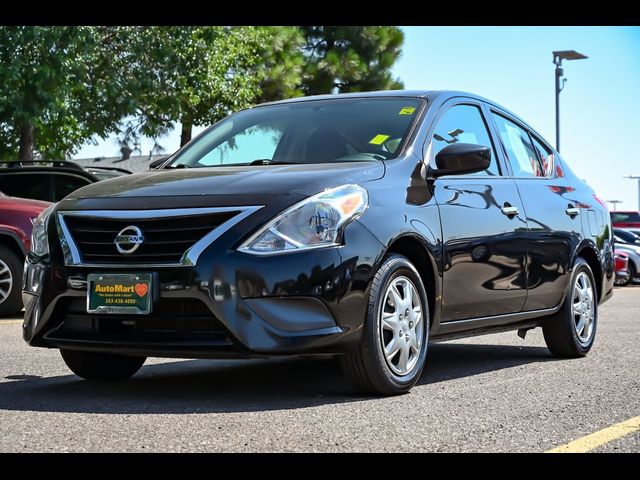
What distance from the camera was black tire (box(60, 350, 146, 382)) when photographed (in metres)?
6.62

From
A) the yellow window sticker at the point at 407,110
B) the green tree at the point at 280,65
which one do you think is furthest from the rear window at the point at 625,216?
the yellow window sticker at the point at 407,110

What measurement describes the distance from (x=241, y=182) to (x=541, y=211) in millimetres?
2701

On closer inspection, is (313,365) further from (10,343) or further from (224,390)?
(10,343)

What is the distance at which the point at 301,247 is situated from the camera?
18.3ft

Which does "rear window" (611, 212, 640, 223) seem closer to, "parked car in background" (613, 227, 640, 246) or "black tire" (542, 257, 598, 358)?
"parked car in background" (613, 227, 640, 246)

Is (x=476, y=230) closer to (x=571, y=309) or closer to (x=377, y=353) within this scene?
(x=377, y=353)

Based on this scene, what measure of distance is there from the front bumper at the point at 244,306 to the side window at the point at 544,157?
3.02m

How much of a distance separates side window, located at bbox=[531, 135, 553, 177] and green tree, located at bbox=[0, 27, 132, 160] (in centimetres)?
1406

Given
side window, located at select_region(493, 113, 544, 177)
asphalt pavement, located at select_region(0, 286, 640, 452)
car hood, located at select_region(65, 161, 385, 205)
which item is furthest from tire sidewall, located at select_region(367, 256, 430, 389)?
side window, located at select_region(493, 113, 544, 177)

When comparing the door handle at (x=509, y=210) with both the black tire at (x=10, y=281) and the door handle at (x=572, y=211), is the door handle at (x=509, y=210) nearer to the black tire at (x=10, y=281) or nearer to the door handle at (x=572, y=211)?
the door handle at (x=572, y=211)

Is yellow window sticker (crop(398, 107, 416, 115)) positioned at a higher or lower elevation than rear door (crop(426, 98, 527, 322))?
higher

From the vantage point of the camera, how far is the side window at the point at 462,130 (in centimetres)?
694

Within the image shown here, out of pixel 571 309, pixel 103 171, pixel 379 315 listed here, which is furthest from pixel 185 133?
pixel 379 315
